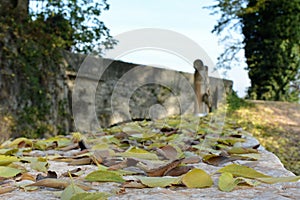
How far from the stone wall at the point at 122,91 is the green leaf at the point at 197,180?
16.6 ft

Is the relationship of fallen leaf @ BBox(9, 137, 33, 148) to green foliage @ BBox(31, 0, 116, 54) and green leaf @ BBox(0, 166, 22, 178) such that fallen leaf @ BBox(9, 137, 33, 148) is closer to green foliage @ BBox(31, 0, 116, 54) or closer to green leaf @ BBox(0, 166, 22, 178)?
green leaf @ BBox(0, 166, 22, 178)

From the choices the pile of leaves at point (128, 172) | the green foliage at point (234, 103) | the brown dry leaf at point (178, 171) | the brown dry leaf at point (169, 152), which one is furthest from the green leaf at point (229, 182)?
the green foliage at point (234, 103)

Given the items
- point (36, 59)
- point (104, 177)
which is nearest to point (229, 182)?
point (104, 177)

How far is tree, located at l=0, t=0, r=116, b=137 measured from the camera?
14.9ft

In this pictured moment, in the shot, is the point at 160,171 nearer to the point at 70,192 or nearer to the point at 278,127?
the point at 70,192

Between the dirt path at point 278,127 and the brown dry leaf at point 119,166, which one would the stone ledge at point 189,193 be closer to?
the brown dry leaf at point 119,166

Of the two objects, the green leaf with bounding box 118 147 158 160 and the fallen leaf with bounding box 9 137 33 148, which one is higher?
the green leaf with bounding box 118 147 158 160

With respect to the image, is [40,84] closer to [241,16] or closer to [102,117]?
[102,117]

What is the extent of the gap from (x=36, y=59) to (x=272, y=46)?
25.9 ft

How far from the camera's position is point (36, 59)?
498 centimetres

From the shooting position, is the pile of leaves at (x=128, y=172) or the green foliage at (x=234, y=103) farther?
the green foliage at (x=234, y=103)

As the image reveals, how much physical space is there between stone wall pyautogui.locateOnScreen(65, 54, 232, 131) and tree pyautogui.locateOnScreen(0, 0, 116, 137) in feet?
1.23

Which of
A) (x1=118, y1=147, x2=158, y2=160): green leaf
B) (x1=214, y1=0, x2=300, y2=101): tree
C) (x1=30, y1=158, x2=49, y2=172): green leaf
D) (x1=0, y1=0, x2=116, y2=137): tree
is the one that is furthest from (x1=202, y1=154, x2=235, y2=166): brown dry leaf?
(x1=214, y1=0, x2=300, y2=101): tree

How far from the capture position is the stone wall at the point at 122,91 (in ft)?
19.9
